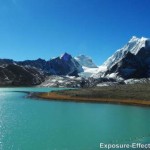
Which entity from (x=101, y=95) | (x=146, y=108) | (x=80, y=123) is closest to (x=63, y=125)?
(x=80, y=123)

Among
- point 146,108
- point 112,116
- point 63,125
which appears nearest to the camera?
point 63,125

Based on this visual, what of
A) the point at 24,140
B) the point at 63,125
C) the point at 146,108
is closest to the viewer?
the point at 24,140

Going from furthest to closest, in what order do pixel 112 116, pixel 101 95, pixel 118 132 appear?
pixel 101 95 < pixel 112 116 < pixel 118 132

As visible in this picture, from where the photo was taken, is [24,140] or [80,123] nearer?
[24,140]

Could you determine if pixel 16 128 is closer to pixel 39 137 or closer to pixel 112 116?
pixel 39 137

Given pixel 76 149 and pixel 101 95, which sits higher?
pixel 101 95

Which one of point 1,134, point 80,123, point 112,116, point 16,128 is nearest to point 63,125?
point 80,123

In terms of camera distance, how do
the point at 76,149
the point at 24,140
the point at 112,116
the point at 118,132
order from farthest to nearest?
the point at 112,116
the point at 118,132
the point at 24,140
the point at 76,149

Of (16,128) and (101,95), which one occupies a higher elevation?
(101,95)

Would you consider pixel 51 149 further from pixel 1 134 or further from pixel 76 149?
pixel 1 134
